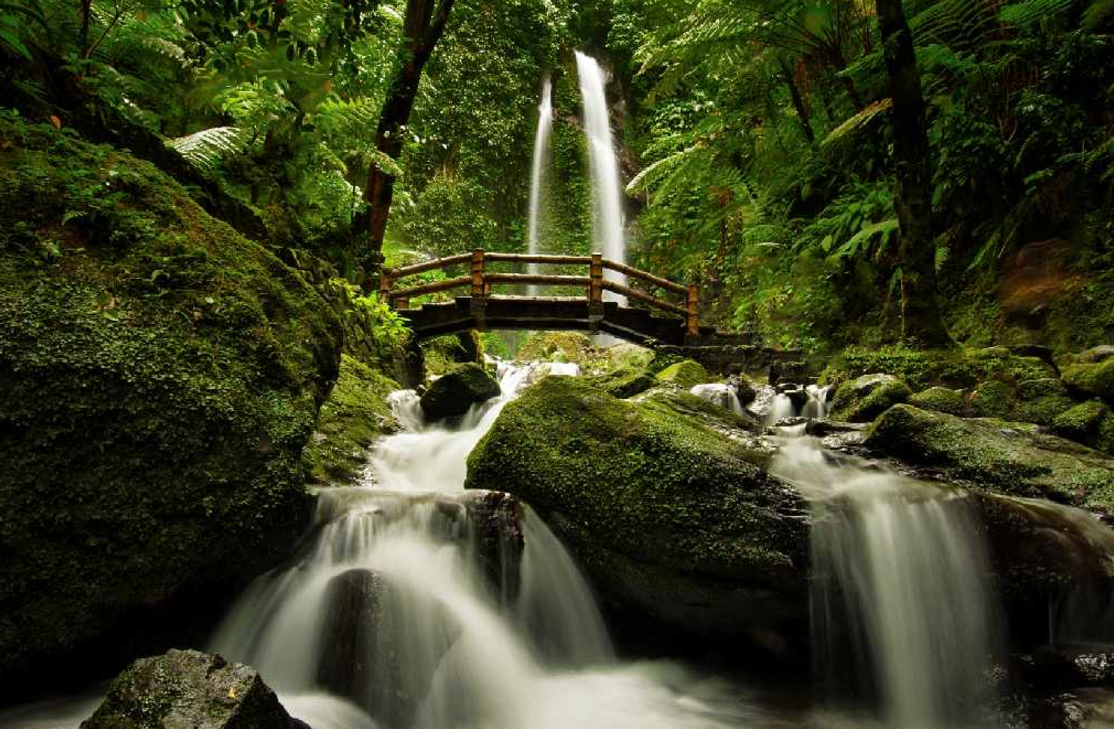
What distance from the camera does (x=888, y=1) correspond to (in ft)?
19.2

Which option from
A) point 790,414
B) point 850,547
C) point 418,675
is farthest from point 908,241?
point 418,675

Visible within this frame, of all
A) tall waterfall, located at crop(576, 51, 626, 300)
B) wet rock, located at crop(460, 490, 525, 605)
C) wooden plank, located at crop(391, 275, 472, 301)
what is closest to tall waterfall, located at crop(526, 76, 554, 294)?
tall waterfall, located at crop(576, 51, 626, 300)

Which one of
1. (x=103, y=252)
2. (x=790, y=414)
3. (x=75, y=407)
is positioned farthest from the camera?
(x=790, y=414)

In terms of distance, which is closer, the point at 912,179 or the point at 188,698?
the point at 188,698

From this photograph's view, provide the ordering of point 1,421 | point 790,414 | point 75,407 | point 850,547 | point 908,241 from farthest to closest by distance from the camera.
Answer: point 790,414 < point 908,241 < point 850,547 < point 75,407 < point 1,421

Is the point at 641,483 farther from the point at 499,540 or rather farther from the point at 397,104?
the point at 397,104

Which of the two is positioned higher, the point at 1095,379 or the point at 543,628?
the point at 1095,379

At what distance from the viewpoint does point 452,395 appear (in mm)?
6902

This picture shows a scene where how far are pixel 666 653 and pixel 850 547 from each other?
1148 mm

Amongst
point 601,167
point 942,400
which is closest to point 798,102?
point 942,400

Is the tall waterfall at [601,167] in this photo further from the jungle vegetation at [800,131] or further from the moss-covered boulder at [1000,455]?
the moss-covered boulder at [1000,455]

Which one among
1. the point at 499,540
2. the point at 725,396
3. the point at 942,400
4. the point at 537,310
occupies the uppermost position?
the point at 537,310

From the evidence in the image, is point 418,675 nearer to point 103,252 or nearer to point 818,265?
point 103,252

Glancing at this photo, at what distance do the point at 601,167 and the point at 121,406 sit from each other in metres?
22.1
